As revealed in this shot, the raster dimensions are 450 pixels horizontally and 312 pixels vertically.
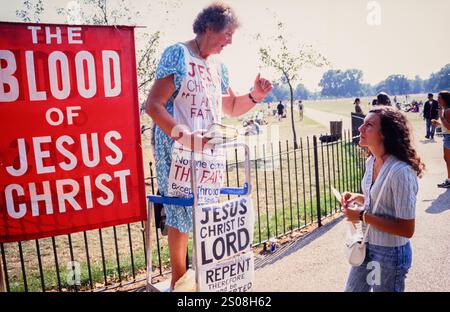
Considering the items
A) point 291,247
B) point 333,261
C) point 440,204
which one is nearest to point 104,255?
point 291,247

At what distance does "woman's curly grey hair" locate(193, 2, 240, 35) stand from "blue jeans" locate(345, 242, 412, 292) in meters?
1.88

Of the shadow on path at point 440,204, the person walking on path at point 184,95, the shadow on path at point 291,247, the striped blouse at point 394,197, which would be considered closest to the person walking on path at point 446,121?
the shadow on path at point 440,204

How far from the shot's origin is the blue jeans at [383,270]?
2.47 metres

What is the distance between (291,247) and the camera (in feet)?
16.0

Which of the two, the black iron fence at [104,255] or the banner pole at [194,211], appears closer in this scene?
the banner pole at [194,211]

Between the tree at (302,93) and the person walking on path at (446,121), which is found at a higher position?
the tree at (302,93)

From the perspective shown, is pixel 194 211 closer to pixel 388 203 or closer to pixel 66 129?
pixel 388 203

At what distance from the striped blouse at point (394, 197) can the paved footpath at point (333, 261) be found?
49.5 inches

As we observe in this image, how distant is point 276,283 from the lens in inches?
Answer: 149

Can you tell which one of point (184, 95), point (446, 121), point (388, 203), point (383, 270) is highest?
point (184, 95)

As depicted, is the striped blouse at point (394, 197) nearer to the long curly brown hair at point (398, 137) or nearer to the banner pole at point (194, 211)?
the long curly brown hair at point (398, 137)

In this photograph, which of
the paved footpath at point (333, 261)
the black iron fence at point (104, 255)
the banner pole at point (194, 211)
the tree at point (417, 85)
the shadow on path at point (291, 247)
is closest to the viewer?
the banner pole at point (194, 211)

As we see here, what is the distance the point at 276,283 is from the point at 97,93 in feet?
8.33

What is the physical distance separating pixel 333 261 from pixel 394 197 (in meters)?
2.01
